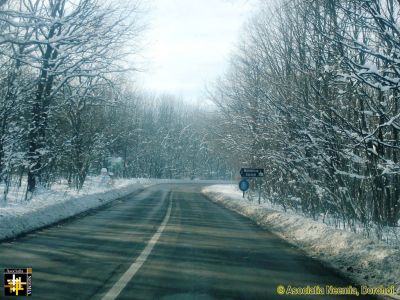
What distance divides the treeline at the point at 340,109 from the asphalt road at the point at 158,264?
9.82 feet

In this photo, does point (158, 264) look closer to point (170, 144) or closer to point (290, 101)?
point (290, 101)

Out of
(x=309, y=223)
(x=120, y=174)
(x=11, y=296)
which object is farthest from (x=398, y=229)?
(x=120, y=174)

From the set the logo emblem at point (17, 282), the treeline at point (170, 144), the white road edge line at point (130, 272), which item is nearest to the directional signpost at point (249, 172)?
the white road edge line at point (130, 272)

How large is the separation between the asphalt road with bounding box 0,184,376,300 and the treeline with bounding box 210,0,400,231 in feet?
9.82

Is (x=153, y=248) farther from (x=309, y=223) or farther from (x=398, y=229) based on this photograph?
(x=398, y=229)

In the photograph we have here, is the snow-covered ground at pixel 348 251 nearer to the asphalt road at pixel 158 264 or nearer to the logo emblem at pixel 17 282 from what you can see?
the asphalt road at pixel 158 264

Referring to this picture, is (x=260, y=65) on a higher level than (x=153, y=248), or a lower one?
higher

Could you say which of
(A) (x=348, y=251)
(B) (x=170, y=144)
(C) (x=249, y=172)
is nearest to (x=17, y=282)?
(A) (x=348, y=251)

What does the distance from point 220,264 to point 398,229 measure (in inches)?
238

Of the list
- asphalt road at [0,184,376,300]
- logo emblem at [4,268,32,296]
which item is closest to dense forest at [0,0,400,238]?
asphalt road at [0,184,376,300]

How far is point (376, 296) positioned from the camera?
19.7 feet

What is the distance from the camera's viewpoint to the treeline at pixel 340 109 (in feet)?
28.5

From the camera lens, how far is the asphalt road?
592cm

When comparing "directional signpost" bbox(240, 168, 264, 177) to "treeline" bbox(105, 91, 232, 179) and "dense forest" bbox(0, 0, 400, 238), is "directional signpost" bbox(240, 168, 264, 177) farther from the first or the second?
"treeline" bbox(105, 91, 232, 179)
